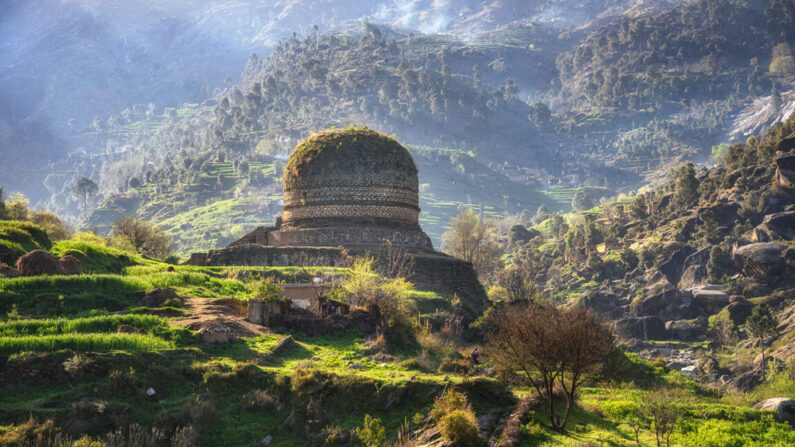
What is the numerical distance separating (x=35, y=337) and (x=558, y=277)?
7705cm

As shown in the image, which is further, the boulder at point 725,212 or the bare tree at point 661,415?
the boulder at point 725,212

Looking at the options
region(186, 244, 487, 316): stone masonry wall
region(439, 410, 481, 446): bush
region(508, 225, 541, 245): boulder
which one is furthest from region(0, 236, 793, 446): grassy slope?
region(508, 225, 541, 245): boulder

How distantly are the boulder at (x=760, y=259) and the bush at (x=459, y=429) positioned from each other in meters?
59.2

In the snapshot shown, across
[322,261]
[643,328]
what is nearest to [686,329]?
[643,328]

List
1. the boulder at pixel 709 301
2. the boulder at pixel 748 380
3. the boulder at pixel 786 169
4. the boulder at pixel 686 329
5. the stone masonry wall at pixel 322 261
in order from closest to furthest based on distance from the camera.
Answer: the stone masonry wall at pixel 322 261 → the boulder at pixel 748 380 → the boulder at pixel 686 329 → the boulder at pixel 709 301 → the boulder at pixel 786 169

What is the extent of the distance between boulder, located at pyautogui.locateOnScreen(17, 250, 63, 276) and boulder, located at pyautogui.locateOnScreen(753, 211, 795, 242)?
228 ft

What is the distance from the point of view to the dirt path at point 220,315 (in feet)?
62.6

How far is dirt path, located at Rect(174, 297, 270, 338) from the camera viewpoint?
62.6ft

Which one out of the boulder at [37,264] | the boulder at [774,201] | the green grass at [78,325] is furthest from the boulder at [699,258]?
the boulder at [37,264]

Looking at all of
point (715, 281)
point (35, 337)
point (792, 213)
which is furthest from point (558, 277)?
point (35, 337)

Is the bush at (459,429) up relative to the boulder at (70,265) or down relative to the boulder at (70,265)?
down

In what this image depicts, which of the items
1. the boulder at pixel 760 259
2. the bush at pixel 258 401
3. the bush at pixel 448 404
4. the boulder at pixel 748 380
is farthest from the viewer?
the boulder at pixel 760 259

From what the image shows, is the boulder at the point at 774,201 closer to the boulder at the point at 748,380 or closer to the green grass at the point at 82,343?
the boulder at the point at 748,380

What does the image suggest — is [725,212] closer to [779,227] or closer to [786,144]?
[779,227]
